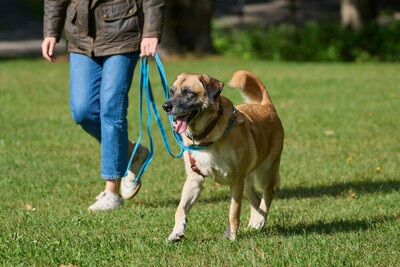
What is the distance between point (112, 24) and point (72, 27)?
419 millimetres

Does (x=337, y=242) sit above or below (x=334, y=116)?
above

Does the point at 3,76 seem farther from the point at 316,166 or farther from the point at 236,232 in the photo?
the point at 236,232

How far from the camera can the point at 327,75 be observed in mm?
16906

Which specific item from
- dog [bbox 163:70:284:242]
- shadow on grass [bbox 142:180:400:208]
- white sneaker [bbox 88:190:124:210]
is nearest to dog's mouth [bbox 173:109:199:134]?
dog [bbox 163:70:284:242]

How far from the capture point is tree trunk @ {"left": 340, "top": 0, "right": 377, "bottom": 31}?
22.5 metres

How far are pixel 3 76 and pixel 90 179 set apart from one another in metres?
11.2

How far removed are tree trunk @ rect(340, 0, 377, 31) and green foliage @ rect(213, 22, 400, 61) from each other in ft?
1.34

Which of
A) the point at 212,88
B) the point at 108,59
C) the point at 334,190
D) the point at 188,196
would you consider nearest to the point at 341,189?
the point at 334,190

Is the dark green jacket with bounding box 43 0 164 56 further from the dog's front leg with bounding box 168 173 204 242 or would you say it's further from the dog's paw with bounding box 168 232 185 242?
the dog's paw with bounding box 168 232 185 242

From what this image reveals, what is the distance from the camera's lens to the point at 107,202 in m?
5.45

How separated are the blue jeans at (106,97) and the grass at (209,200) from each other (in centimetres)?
58

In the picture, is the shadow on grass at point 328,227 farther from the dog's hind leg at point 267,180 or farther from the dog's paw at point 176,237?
the dog's paw at point 176,237

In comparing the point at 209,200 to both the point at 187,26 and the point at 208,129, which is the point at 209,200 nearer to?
the point at 208,129

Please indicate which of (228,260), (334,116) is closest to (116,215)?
(228,260)
